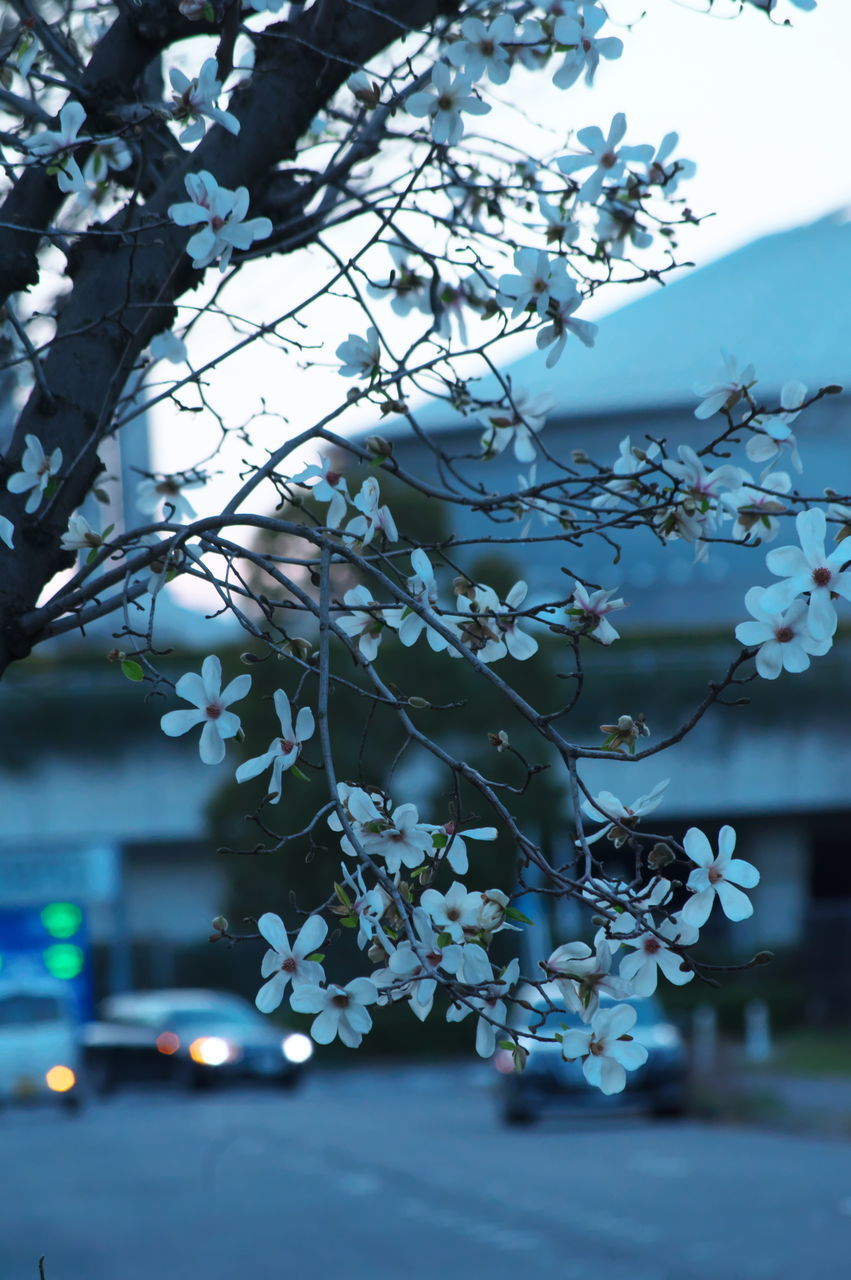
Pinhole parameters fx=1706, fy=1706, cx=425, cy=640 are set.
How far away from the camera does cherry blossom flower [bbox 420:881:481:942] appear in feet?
8.59

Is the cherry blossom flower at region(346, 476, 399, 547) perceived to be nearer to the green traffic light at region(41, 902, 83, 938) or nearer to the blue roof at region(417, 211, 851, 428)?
the green traffic light at region(41, 902, 83, 938)

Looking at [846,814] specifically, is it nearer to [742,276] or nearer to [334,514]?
[742,276]

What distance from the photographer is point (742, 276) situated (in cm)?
3394

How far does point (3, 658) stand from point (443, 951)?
3.87ft

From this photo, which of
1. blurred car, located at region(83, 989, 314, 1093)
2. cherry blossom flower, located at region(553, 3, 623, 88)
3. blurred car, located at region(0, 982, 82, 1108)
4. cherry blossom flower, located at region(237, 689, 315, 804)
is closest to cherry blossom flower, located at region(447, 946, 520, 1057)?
cherry blossom flower, located at region(237, 689, 315, 804)

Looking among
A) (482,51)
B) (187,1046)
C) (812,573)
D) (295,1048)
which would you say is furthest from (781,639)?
(187,1046)

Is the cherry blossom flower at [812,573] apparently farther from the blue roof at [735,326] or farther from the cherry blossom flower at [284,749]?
the blue roof at [735,326]

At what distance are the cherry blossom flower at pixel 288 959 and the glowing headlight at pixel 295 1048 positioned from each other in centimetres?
2072

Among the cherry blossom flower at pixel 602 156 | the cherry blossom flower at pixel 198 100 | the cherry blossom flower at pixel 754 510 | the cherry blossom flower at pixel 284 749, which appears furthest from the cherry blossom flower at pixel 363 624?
the cherry blossom flower at pixel 602 156

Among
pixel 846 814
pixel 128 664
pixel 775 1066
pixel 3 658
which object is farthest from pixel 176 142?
pixel 846 814

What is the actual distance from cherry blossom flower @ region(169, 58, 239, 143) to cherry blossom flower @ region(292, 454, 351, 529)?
0.66 meters

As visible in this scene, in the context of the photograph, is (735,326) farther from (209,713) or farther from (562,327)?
(209,713)

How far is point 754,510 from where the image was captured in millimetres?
3139

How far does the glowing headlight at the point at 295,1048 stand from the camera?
23.1m
